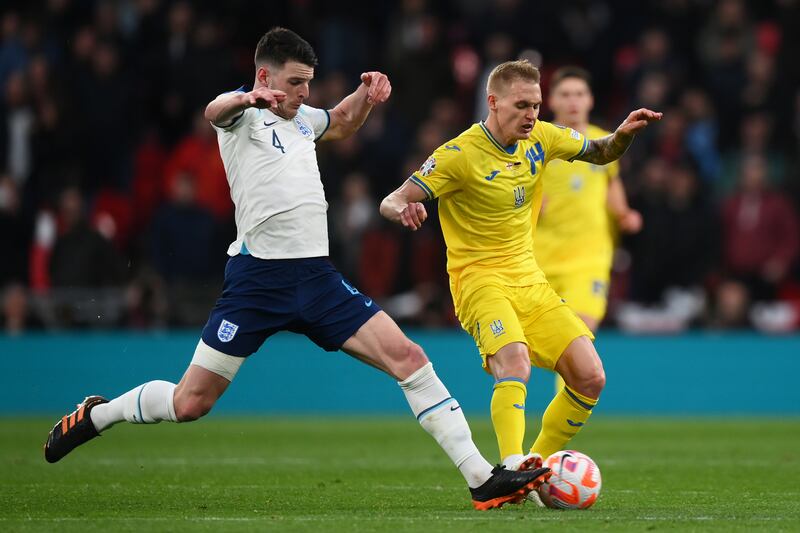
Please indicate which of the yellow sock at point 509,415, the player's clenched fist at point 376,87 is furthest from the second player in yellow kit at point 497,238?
the player's clenched fist at point 376,87

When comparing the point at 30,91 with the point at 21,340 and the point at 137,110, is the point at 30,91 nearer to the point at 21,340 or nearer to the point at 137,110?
the point at 137,110

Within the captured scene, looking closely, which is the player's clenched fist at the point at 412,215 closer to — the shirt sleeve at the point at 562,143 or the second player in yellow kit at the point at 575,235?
the shirt sleeve at the point at 562,143

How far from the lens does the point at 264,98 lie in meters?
6.96

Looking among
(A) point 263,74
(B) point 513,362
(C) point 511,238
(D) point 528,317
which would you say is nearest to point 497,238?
(C) point 511,238

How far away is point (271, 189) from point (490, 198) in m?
1.28

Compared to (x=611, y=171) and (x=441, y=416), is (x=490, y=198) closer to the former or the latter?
(x=441, y=416)

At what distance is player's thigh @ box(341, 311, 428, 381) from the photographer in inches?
291

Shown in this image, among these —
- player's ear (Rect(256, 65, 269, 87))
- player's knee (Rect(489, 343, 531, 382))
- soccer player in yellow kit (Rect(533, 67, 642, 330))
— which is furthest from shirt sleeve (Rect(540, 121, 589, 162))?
soccer player in yellow kit (Rect(533, 67, 642, 330))

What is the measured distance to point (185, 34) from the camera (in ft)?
56.2

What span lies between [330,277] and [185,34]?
10.3 metres

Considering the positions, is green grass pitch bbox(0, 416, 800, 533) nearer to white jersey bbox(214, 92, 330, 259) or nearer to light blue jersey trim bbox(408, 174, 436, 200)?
white jersey bbox(214, 92, 330, 259)

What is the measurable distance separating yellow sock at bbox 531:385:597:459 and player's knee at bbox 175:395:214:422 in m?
1.97

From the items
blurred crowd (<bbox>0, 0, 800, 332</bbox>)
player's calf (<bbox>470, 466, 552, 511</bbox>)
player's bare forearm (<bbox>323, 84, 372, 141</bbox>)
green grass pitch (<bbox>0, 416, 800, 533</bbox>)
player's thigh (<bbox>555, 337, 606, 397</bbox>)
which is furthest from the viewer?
blurred crowd (<bbox>0, 0, 800, 332</bbox>)

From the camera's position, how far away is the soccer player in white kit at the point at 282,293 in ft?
24.3
